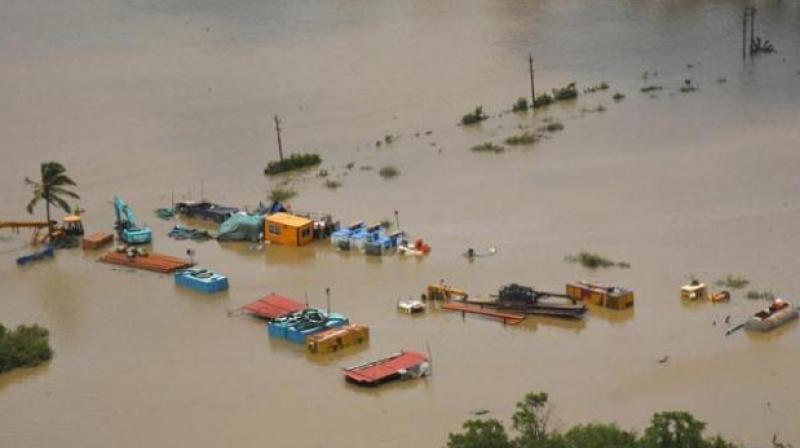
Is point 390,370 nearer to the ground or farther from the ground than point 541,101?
nearer to the ground

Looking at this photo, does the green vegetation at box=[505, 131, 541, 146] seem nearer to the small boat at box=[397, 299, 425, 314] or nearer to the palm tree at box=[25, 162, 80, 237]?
the palm tree at box=[25, 162, 80, 237]

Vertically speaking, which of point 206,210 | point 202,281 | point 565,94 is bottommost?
point 202,281

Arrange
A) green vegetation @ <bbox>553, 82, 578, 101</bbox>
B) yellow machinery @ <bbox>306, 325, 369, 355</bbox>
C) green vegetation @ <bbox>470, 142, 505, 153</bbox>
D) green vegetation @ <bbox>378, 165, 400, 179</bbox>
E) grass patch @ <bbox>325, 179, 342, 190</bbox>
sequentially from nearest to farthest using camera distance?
yellow machinery @ <bbox>306, 325, 369, 355</bbox>
grass patch @ <bbox>325, 179, 342, 190</bbox>
green vegetation @ <bbox>378, 165, 400, 179</bbox>
green vegetation @ <bbox>470, 142, 505, 153</bbox>
green vegetation @ <bbox>553, 82, 578, 101</bbox>

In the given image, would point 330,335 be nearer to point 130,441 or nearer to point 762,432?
point 130,441

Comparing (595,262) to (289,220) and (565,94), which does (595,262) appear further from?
A: (565,94)

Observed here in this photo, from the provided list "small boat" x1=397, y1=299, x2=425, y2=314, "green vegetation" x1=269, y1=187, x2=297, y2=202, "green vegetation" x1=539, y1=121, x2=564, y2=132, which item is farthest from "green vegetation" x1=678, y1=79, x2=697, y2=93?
"small boat" x1=397, y1=299, x2=425, y2=314

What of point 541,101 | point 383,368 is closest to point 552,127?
point 541,101
